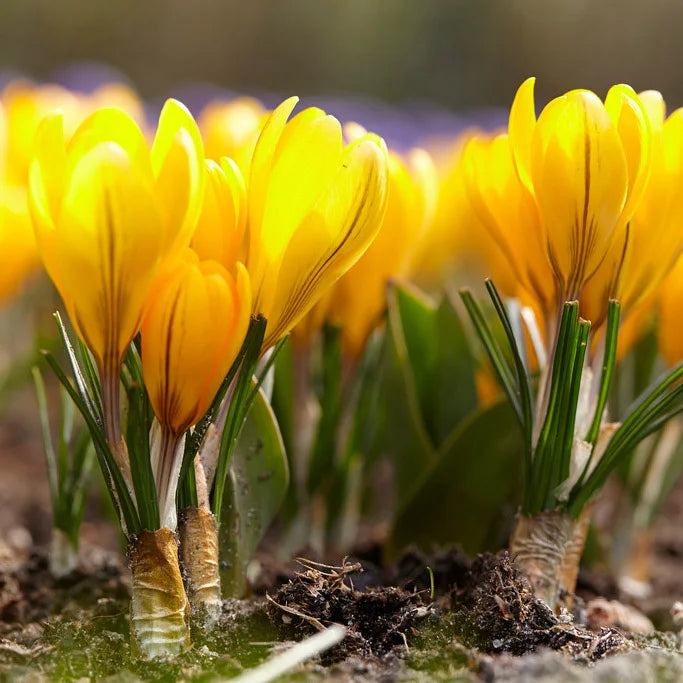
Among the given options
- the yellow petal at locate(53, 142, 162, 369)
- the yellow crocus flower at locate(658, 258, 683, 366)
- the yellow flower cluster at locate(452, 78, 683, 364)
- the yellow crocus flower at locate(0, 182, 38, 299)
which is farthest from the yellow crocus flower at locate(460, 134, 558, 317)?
the yellow crocus flower at locate(0, 182, 38, 299)

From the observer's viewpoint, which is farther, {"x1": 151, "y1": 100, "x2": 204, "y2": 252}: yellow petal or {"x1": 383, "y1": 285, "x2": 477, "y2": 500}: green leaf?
{"x1": 383, "y1": 285, "x2": 477, "y2": 500}: green leaf

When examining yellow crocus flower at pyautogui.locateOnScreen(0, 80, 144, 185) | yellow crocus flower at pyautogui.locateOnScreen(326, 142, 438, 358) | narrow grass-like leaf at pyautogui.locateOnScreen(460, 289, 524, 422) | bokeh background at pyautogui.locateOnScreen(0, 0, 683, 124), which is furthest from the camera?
bokeh background at pyautogui.locateOnScreen(0, 0, 683, 124)

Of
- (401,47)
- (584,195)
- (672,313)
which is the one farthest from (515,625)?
(401,47)

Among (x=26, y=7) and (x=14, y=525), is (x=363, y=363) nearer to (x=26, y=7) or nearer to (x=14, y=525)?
(x=14, y=525)

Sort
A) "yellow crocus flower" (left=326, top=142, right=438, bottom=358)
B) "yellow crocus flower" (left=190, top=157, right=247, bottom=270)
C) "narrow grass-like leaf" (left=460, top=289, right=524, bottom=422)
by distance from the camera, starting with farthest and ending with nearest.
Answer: "yellow crocus flower" (left=326, top=142, right=438, bottom=358), "narrow grass-like leaf" (left=460, top=289, right=524, bottom=422), "yellow crocus flower" (left=190, top=157, right=247, bottom=270)

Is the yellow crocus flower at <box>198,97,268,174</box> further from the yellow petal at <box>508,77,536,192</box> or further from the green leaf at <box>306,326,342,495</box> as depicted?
the yellow petal at <box>508,77,536,192</box>

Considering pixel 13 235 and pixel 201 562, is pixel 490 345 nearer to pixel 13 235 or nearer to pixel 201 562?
pixel 201 562
